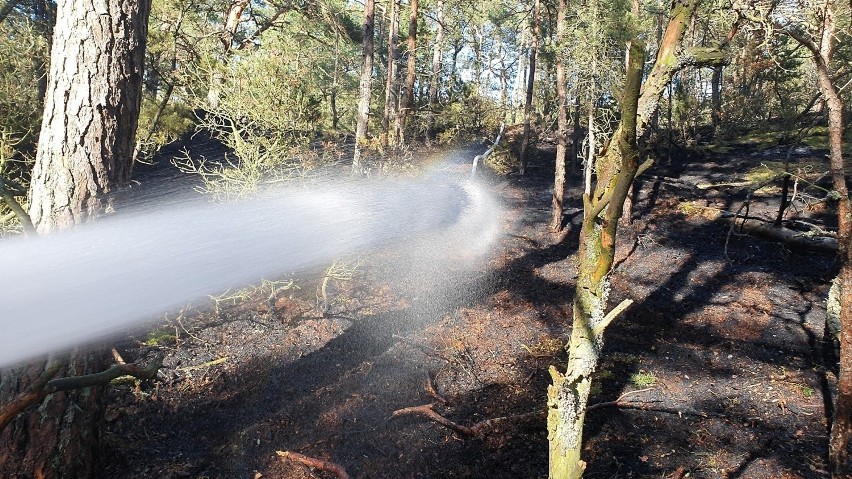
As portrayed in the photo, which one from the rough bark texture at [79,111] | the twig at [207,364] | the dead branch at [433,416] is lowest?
the twig at [207,364]

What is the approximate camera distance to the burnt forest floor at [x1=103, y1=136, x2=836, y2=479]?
461 cm

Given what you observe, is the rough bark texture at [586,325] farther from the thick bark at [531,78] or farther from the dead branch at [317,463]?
the thick bark at [531,78]

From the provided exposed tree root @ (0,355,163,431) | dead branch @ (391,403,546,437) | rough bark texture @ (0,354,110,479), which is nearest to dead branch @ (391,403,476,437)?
→ dead branch @ (391,403,546,437)

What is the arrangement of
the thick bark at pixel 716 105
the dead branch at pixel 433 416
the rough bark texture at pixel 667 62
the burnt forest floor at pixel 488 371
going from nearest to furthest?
the rough bark texture at pixel 667 62
the burnt forest floor at pixel 488 371
the dead branch at pixel 433 416
the thick bark at pixel 716 105

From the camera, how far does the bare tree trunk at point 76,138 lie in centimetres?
312

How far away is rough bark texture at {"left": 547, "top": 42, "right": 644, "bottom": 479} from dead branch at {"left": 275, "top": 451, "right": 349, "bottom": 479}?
2.27 meters

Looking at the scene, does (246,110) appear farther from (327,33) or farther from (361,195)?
(327,33)

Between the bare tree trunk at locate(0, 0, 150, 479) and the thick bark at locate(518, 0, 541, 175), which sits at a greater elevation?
the thick bark at locate(518, 0, 541, 175)

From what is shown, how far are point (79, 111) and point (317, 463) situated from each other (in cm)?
358

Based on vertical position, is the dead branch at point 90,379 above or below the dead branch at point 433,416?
above

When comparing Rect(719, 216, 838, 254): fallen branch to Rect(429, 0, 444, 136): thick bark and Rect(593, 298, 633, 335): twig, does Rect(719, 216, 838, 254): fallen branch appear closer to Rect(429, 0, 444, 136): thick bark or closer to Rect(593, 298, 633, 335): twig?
Rect(593, 298, 633, 335): twig

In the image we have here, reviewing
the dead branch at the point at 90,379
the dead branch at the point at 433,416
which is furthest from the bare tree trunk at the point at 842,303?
the dead branch at the point at 90,379

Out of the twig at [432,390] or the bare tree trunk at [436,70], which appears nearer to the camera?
the twig at [432,390]

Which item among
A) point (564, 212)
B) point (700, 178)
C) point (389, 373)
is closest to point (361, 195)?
point (389, 373)
